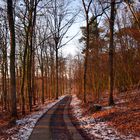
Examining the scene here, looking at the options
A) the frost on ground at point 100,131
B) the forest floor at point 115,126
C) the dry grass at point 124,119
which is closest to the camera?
the frost on ground at point 100,131

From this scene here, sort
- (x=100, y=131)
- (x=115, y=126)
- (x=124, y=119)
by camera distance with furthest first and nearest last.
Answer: (x=124, y=119)
(x=115, y=126)
(x=100, y=131)

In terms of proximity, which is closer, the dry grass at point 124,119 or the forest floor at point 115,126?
the forest floor at point 115,126

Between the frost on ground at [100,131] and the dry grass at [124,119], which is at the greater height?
the dry grass at [124,119]

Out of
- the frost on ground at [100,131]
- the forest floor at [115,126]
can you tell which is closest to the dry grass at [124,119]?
the forest floor at [115,126]

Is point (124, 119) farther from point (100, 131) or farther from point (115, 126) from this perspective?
point (100, 131)

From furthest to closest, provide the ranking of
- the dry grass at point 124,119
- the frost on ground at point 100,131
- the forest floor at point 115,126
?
the dry grass at point 124,119 → the forest floor at point 115,126 → the frost on ground at point 100,131

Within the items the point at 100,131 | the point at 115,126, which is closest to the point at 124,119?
the point at 115,126

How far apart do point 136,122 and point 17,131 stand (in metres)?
6.36

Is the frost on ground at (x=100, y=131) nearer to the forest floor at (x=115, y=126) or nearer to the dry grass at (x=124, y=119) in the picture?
the forest floor at (x=115, y=126)

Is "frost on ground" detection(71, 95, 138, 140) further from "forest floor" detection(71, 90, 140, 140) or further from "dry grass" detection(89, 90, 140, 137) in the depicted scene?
"dry grass" detection(89, 90, 140, 137)

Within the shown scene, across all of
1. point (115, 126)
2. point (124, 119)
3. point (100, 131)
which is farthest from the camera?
point (124, 119)

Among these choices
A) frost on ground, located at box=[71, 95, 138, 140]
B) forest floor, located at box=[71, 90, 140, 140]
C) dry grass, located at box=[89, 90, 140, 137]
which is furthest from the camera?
dry grass, located at box=[89, 90, 140, 137]

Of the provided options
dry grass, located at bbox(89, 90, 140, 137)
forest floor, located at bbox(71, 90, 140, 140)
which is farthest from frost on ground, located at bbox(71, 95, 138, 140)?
dry grass, located at bbox(89, 90, 140, 137)

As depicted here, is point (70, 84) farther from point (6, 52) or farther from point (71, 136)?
point (71, 136)
